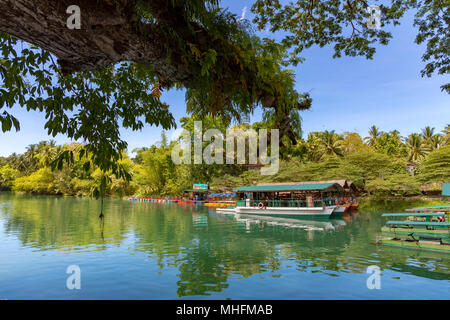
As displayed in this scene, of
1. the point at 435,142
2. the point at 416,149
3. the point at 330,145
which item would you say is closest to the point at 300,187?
the point at 330,145

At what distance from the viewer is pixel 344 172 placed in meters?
33.6

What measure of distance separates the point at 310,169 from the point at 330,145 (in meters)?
12.8

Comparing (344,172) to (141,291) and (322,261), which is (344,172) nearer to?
(322,261)

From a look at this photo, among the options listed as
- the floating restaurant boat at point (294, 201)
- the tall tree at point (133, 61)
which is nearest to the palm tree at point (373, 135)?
the floating restaurant boat at point (294, 201)

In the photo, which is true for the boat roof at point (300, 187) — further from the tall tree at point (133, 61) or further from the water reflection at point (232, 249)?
the tall tree at point (133, 61)

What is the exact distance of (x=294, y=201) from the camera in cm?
2892

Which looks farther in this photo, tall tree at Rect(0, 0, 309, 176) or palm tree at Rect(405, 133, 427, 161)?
palm tree at Rect(405, 133, 427, 161)

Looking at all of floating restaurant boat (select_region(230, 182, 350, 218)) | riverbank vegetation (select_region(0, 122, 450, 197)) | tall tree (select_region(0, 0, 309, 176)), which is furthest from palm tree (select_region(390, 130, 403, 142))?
tall tree (select_region(0, 0, 309, 176))

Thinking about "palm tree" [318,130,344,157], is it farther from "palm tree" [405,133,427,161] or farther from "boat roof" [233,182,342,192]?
"boat roof" [233,182,342,192]

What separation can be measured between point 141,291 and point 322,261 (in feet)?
25.2

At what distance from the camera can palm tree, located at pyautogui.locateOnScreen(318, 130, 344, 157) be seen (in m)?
46.0

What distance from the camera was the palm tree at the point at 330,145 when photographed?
45969 millimetres

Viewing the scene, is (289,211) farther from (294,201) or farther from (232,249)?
(232,249)
